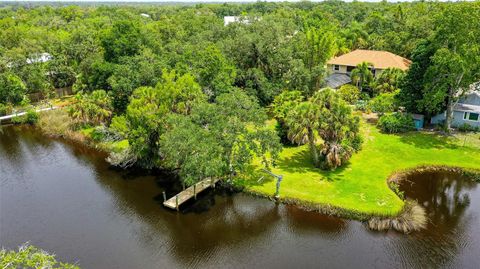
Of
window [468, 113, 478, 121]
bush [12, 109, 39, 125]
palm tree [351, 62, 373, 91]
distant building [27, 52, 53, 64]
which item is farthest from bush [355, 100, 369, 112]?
distant building [27, 52, 53, 64]

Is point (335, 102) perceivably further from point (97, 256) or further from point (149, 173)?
point (97, 256)

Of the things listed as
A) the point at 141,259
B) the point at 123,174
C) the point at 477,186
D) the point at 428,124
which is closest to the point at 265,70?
the point at 428,124

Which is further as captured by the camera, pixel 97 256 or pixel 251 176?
pixel 251 176

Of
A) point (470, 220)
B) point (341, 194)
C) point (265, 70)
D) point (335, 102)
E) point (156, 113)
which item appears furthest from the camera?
point (265, 70)

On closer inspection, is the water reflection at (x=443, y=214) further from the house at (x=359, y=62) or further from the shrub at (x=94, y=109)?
the shrub at (x=94, y=109)

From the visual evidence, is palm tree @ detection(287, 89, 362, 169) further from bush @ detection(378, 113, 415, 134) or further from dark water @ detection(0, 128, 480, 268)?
bush @ detection(378, 113, 415, 134)

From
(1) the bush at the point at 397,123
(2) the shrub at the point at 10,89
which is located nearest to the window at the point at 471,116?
(1) the bush at the point at 397,123
